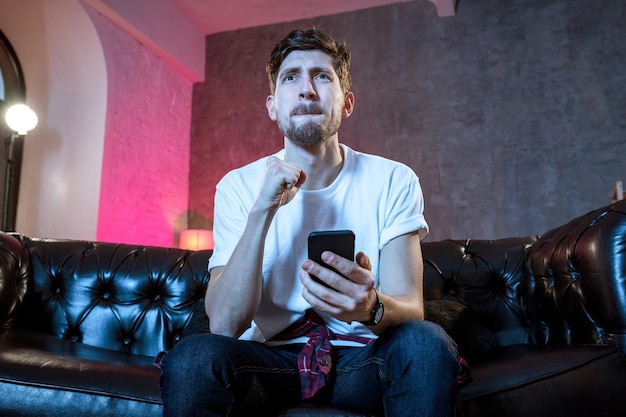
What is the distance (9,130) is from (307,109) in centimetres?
352

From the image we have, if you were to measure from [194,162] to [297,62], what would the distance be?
12.5 feet

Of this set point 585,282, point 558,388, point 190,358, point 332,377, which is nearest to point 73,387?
point 190,358

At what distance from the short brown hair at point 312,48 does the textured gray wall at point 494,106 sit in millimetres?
3004

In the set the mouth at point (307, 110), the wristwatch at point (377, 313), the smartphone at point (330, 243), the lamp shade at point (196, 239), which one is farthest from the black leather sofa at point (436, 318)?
the lamp shade at point (196, 239)

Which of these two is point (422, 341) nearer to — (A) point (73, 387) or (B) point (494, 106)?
(A) point (73, 387)

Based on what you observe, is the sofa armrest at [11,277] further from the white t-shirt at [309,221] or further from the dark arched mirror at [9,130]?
the dark arched mirror at [9,130]

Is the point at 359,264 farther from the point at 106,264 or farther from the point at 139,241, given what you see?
the point at 139,241

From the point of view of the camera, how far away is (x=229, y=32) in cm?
513

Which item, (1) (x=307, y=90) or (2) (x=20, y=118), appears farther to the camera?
(2) (x=20, y=118)

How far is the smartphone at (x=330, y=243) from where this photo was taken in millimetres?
935

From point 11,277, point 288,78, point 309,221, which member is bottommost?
point 11,277

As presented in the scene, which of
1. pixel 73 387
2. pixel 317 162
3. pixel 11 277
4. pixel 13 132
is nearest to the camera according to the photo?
pixel 73 387

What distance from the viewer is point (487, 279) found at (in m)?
1.77

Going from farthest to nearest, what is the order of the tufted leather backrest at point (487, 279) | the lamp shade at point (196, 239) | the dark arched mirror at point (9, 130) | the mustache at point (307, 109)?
the lamp shade at point (196, 239) → the dark arched mirror at point (9, 130) → the tufted leather backrest at point (487, 279) → the mustache at point (307, 109)
